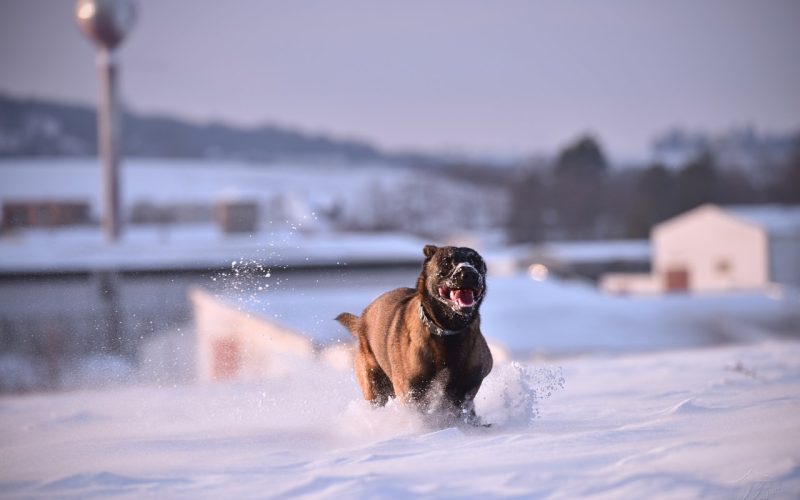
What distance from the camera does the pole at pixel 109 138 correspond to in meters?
33.2

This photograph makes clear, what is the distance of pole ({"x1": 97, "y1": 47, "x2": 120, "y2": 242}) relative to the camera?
3319 centimetres

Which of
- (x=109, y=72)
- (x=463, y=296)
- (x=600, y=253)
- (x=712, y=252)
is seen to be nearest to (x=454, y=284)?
(x=463, y=296)

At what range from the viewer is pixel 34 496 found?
3.43 meters

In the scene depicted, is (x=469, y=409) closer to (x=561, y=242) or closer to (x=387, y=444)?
(x=387, y=444)

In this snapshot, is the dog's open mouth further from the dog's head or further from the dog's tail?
the dog's tail

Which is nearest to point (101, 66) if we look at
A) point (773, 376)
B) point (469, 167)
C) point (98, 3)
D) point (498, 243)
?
point (98, 3)

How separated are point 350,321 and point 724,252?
4014 cm

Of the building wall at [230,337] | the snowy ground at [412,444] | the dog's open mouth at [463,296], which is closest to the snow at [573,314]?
the building wall at [230,337]

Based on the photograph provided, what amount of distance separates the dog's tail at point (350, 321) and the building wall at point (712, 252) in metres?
37.2

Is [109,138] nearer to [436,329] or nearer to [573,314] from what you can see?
[573,314]

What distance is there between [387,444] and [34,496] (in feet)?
5.20

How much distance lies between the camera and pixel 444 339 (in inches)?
179

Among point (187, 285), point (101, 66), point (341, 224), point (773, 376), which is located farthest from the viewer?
point (341, 224)

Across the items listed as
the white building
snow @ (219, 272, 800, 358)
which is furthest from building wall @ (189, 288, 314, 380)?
the white building
